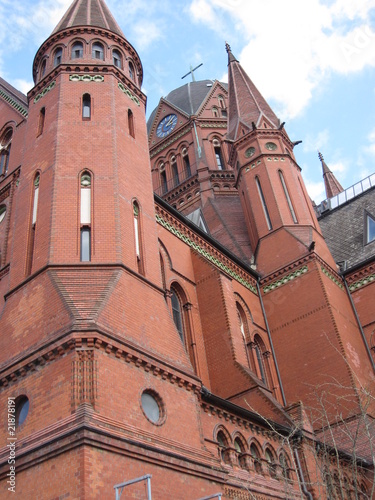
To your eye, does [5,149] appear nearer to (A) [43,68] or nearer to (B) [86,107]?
(A) [43,68]

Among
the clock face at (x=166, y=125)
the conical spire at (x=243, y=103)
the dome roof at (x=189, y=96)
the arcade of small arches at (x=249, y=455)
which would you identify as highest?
the dome roof at (x=189, y=96)

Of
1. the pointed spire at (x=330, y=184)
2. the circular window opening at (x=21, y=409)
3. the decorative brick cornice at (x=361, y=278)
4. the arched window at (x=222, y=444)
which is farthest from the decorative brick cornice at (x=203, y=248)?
the pointed spire at (x=330, y=184)

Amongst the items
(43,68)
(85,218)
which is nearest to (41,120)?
(43,68)

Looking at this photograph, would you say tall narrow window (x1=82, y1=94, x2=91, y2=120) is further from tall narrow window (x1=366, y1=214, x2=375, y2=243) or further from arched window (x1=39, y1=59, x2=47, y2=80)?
tall narrow window (x1=366, y1=214, x2=375, y2=243)

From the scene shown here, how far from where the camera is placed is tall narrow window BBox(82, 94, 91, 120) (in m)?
16.5

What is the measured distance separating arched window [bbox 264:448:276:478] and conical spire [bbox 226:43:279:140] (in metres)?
18.0

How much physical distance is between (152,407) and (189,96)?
35.4 metres

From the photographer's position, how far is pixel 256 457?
14.6m

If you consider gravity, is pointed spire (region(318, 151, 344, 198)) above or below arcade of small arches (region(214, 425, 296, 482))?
→ above

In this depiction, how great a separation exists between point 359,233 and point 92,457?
74.4 ft

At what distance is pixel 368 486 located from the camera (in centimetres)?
1872

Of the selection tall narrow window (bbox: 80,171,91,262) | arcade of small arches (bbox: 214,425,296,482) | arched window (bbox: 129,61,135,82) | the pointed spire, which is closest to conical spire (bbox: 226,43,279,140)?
arched window (bbox: 129,61,135,82)

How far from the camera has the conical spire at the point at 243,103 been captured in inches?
1175

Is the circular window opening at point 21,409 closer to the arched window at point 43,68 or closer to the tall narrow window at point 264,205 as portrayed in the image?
the arched window at point 43,68
